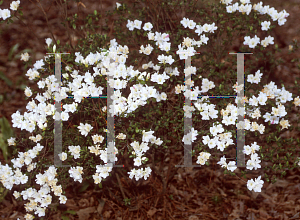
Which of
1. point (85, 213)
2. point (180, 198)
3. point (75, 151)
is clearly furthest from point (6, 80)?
point (180, 198)

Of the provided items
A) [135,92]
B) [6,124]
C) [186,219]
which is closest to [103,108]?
[135,92]

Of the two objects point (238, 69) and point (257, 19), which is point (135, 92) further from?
point (257, 19)

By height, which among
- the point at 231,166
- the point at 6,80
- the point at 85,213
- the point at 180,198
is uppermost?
the point at 6,80

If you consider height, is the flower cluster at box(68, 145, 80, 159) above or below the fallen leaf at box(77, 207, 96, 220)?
above

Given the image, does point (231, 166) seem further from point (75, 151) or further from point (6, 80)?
point (6, 80)

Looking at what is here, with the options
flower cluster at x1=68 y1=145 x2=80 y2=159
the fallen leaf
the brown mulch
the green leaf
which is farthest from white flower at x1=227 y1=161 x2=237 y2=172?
the green leaf

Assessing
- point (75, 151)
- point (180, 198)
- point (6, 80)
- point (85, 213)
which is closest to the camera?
point (75, 151)

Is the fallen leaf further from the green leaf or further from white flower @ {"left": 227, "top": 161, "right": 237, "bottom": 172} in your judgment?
the green leaf

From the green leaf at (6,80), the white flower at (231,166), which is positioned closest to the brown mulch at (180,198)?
the white flower at (231,166)

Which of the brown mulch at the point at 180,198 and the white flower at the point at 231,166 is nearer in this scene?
the white flower at the point at 231,166

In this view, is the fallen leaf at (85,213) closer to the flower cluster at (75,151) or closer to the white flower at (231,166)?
the flower cluster at (75,151)

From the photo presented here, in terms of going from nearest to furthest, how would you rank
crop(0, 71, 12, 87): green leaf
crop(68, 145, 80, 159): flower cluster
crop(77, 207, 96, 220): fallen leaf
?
crop(68, 145, 80, 159): flower cluster
crop(77, 207, 96, 220): fallen leaf
crop(0, 71, 12, 87): green leaf
